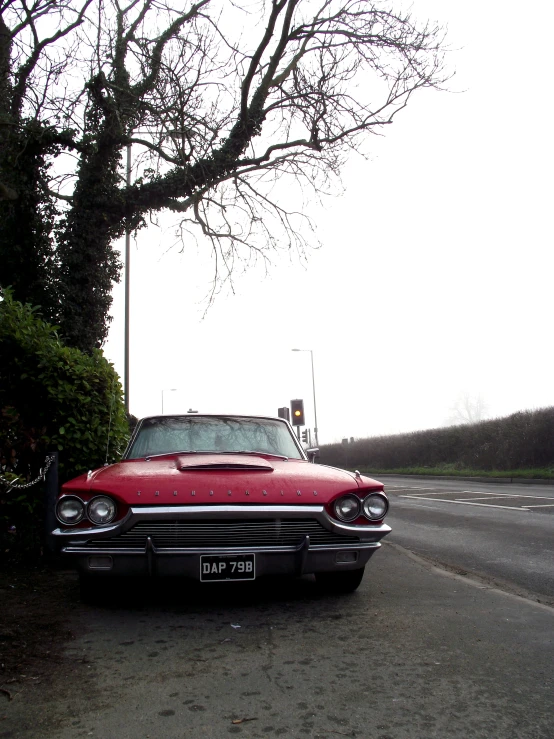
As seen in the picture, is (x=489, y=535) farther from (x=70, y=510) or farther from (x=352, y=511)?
(x=70, y=510)

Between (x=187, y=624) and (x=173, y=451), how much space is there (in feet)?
5.80

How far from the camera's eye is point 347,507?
454 cm

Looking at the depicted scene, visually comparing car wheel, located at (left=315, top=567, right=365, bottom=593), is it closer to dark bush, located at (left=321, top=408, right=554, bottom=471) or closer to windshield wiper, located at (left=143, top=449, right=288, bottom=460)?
windshield wiper, located at (left=143, top=449, right=288, bottom=460)

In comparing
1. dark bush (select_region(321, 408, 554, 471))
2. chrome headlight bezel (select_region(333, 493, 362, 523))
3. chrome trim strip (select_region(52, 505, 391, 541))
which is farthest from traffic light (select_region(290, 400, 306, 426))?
chrome trim strip (select_region(52, 505, 391, 541))

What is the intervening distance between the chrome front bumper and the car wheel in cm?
54

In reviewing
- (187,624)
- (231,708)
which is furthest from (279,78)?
(231,708)

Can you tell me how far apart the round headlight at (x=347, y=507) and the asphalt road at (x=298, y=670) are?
61 cm

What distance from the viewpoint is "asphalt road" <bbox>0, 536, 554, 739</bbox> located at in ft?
8.79

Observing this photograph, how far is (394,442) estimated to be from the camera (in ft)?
114

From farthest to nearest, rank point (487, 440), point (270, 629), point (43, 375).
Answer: point (487, 440) → point (43, 375) → point (270, 629)

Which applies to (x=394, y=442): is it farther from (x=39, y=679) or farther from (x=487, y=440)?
(x=39, y=679)

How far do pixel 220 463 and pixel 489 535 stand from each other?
527cm

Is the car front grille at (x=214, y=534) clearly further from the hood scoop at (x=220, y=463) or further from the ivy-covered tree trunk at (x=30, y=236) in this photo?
the ivy-covered tree trunk at (x=30, y=236)

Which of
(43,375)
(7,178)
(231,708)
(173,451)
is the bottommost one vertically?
(231,708)
